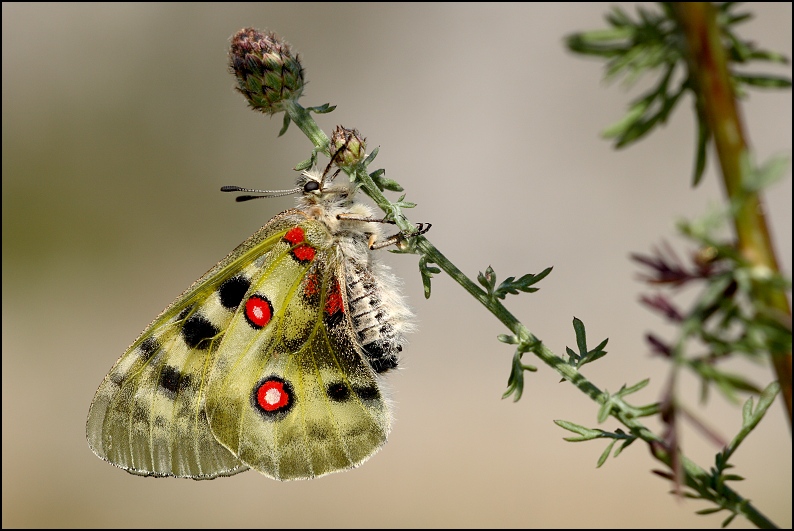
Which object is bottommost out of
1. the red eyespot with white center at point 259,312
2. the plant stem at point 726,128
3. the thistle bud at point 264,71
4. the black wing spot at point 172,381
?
the black wing spot at point 172,381

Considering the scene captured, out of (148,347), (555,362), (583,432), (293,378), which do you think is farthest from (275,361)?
(555,362)

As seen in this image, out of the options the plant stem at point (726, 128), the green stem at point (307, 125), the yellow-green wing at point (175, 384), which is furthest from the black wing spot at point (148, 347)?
the plant stem at point (726, 128)

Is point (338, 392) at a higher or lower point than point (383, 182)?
lower

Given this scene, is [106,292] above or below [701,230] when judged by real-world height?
below

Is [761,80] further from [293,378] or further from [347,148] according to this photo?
[293,378]

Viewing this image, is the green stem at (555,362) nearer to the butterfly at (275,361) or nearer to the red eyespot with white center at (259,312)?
the butterfly at (275,361)

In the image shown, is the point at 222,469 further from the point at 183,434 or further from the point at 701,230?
the point at 701,230

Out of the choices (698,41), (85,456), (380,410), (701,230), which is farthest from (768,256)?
(85,456)
